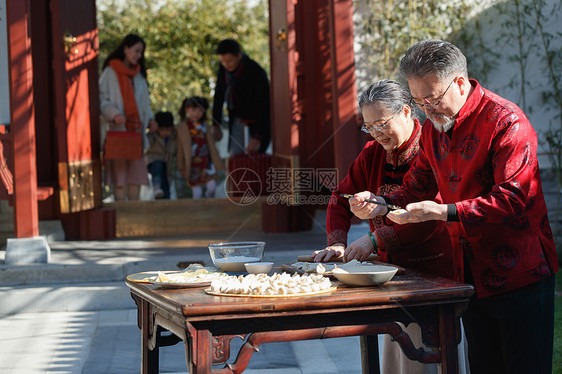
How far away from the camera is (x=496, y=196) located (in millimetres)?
2207

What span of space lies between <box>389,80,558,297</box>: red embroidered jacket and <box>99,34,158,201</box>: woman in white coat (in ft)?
16.7

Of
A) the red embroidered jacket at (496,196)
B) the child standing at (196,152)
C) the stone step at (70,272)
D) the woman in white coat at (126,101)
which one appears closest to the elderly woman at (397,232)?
the red embroidered jacket at (496,196)

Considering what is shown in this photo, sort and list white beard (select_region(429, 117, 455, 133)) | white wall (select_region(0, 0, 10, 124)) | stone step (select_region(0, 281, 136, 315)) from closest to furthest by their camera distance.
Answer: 1. white beard (select_region(429, 117, 455, 133))
2. stone step (select_region(0, 281, 136, 315))
3. white wall (select_region(0, 0, 10, 124))

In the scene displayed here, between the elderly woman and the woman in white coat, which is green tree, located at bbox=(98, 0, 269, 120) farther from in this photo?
the elderly woman

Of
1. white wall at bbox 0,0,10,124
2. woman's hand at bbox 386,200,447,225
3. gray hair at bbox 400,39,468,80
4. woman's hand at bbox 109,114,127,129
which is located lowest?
woman's hand at bbox 386,200,447,225

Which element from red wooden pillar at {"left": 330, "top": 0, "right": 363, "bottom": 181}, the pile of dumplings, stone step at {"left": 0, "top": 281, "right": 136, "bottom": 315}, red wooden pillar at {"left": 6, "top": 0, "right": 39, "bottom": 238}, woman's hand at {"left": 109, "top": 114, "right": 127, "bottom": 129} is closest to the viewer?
the pile of dumplings

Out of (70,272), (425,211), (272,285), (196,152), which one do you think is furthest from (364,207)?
(196,152)

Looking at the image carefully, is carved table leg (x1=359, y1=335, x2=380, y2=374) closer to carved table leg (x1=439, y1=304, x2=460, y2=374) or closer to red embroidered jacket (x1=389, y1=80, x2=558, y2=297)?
red embroidered jacket (x1=389, y1=80, x2=558, y2=297)

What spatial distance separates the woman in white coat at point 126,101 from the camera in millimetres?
7121

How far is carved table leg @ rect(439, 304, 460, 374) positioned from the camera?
221 cm

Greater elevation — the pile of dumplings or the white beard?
the white beard

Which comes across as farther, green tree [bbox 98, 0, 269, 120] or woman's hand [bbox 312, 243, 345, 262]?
green tree [bbox 98, 0, 269, 120]

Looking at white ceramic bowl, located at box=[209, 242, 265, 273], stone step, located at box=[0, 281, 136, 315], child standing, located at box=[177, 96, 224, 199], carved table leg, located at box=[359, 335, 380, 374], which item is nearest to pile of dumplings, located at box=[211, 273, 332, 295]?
white ceramic bowl, located at box=[209, 242, 265, 273]

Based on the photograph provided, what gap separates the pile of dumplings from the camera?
215 cm
